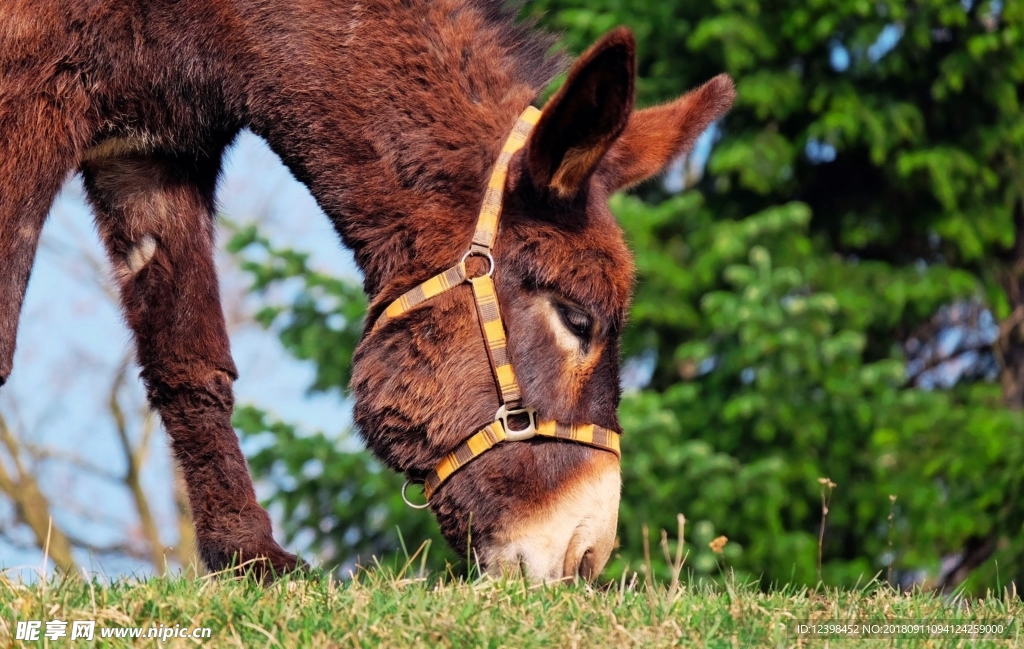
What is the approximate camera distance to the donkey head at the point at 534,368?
348cm

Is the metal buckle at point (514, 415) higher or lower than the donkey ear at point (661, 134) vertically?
lower

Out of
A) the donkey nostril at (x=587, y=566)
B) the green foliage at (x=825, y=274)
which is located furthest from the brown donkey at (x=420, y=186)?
the green foliage at (x=825, y=274)

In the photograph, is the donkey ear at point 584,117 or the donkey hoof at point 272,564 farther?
the donkey hoof at point 272,564

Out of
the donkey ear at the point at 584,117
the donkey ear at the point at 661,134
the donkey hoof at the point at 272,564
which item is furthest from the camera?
the donkey ear at the point at 661,134

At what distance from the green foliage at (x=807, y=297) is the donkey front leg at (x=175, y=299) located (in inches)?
157

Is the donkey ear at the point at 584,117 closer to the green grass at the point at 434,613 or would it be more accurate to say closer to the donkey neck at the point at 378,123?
the donkey neck at the point at 378,123

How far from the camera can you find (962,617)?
9.87 ft

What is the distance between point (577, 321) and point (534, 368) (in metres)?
0.20

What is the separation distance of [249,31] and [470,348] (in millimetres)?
1229

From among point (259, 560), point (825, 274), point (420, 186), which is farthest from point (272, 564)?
point (825, 274)

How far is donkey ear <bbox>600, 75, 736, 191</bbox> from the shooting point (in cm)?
398

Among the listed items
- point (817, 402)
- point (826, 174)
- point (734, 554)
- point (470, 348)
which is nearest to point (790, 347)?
point (817, 402)

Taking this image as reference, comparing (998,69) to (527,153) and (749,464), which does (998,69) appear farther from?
(527,153)

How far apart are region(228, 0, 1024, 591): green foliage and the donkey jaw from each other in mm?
4176
